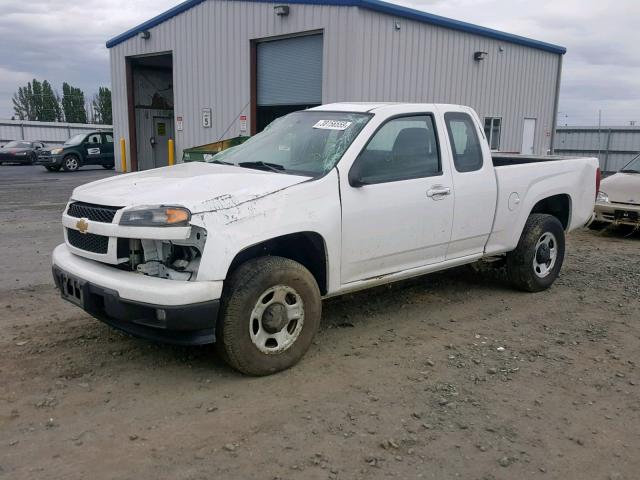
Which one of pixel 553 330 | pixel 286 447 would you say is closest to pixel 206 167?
pixel 286 447

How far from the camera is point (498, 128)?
19.6 m

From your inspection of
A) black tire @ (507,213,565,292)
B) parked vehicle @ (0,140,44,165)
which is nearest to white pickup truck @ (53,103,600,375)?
black tire @ (507,213,565,292)

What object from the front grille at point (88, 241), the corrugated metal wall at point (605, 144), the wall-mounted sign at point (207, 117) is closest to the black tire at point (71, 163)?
the wall-mounted sign at point (207, 117)

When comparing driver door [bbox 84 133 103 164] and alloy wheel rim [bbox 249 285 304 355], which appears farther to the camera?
driver door [bbox 84 133 103 164]

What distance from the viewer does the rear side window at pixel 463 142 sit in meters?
5.29

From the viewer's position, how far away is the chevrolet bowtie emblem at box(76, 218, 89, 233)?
13.0 ft

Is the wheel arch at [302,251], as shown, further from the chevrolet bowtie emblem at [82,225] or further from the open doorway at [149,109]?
the open doorway at [149,109]

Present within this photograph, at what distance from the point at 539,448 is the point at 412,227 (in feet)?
6.71

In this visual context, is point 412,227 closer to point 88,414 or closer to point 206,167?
point 206,167

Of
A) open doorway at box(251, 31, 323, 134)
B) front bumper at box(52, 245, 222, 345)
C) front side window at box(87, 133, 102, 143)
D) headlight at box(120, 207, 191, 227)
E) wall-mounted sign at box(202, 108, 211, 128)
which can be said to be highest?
open doorway at box(251, 31, 323, 134)

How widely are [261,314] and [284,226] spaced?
0.61 meters

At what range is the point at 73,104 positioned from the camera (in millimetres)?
69938

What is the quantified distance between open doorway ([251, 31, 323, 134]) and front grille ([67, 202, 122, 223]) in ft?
40.5

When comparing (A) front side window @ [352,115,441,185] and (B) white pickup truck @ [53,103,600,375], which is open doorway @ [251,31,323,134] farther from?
(A) front side window @ [352,115,441,185]
